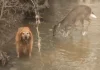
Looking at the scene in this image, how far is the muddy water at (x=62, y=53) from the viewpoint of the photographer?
10047 millimetres

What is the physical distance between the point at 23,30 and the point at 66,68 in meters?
1.89

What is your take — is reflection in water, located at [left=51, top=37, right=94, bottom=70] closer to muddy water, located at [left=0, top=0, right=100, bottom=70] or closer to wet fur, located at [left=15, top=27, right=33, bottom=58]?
muddy water, located at [left=0, top=0, right=100, bottom=70]

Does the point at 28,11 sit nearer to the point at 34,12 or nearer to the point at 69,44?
the point at 34,12

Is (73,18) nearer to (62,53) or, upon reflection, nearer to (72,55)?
(62,53)

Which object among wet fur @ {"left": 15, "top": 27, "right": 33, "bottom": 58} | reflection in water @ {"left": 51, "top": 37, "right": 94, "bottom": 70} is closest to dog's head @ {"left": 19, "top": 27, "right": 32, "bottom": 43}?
wet fur @ {"left": 15, "top": 27, "right": 33, "bottom": 58}

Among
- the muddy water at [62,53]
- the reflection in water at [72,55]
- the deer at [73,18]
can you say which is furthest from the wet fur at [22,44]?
the deer at [73,18]

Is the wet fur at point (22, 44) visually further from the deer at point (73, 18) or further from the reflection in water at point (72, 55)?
the deer at point (73, 18)

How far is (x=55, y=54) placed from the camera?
36.8 ft

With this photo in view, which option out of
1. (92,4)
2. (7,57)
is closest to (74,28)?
(7,57)

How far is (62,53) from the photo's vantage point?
1139 centimetres

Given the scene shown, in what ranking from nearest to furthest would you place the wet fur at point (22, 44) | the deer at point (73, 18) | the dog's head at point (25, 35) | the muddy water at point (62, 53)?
the muddy water at point (62, 53) → the dog's head at point (25, 35) → the wet fur at point (22, 44) → the deer at point (73, 18)

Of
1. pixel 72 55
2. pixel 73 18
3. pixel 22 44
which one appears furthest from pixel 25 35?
pixel 73 18

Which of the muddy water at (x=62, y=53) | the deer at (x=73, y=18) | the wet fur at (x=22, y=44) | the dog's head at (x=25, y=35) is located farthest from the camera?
the deer at (x=73, y=18)

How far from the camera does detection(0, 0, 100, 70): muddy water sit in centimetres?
1005
